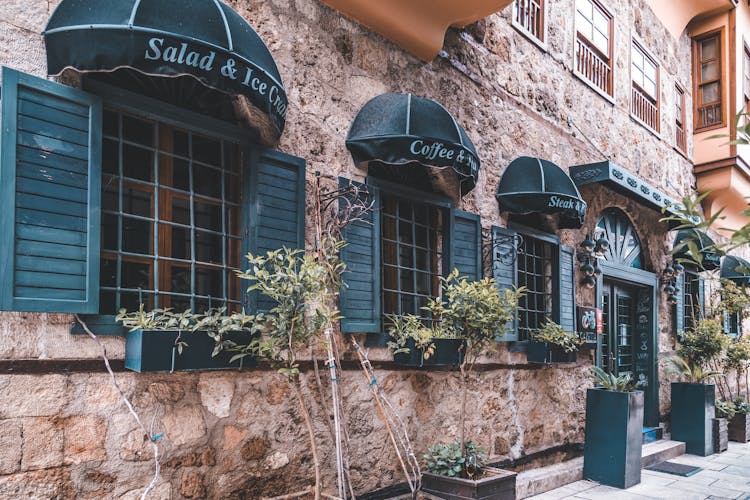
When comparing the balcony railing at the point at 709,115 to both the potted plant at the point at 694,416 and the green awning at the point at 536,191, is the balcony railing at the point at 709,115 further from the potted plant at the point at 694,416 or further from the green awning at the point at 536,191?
the green awning at the point at 536,191

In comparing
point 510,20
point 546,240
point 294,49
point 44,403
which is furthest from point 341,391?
point 510,20

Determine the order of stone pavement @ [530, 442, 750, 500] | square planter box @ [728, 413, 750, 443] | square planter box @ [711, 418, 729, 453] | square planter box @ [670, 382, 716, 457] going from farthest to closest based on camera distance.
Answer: square planter box @ [728, 413, 750, 443] < square planter box @ [711, 418, 729, 453] < square planter box @ [670, 382, 716, 457] < stone pavement @ [530, 442, 750, 500]

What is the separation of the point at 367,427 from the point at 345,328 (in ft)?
2.92

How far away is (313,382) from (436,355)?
1.11 metres

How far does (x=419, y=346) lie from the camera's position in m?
5.11

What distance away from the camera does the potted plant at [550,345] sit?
6921 mm

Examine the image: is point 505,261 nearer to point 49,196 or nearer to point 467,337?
point 467,337

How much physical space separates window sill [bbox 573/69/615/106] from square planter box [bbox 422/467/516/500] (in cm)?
595

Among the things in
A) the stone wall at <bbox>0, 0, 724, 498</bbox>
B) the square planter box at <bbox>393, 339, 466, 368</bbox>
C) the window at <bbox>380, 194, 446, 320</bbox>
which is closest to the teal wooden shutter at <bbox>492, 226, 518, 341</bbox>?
the stone wall at <bbox>0, 0, 724, 498</bbox>

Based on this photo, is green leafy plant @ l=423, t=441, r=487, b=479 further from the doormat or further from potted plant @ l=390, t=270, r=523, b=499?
the doormat

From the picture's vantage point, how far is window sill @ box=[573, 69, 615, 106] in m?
8.73

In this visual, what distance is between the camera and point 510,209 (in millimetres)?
6863

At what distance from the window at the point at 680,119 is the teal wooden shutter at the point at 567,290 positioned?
19.3 feet

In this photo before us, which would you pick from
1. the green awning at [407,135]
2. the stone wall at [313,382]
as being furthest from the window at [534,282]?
the green awning at [407,135]
